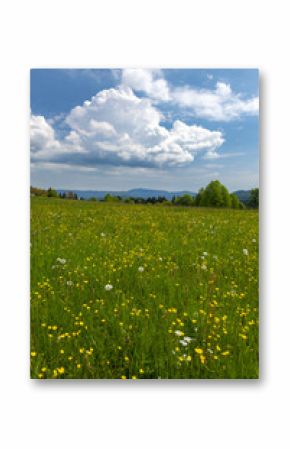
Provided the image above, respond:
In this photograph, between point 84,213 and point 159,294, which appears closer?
point 159,294

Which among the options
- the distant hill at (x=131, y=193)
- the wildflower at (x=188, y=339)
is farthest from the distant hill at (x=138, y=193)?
the wildflower at (x=188, y=339)

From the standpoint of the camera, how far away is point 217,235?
3.74 metres

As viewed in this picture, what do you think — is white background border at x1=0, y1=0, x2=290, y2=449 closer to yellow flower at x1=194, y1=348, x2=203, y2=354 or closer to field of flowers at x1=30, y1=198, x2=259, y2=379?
field of flowers at x1=30, y1=198, x2=259, y2=379

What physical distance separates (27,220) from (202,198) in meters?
1.35

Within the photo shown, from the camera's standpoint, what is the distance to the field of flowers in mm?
3113

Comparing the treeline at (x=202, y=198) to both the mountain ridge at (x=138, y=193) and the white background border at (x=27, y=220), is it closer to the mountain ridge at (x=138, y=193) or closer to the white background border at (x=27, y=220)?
the mountain ridge at (x=138, y=193)

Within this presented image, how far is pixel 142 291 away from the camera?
3.34m

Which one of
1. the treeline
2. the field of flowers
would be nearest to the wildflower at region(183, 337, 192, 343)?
the field of flowers

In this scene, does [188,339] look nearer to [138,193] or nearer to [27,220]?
[138,193]

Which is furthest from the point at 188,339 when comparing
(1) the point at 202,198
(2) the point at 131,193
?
(2) the point at 131,193
